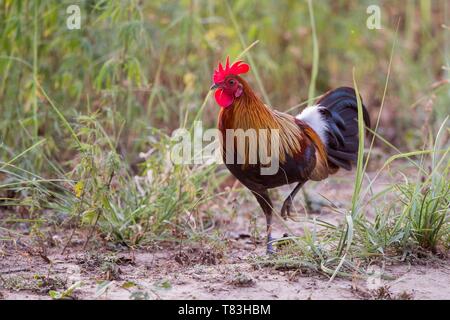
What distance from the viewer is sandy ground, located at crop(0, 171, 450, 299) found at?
3.55 meters

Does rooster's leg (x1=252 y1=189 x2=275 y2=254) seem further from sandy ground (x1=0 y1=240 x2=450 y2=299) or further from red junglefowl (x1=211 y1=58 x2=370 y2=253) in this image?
sandy ground (x1=0 y1=240 x2=450 y2=299)

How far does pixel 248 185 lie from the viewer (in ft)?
14.5

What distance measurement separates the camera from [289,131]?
4.52m

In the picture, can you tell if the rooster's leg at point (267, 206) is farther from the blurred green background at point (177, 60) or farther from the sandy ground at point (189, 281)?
the blurred green background at point (177, 60)

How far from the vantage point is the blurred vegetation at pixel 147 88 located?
183 inches

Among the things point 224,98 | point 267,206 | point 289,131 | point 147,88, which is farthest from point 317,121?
point 147,88

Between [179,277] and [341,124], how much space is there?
6.08 ft

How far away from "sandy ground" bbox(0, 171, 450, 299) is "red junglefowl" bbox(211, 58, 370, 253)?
1.64 feet

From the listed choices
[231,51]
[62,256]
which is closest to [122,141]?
[231,51]

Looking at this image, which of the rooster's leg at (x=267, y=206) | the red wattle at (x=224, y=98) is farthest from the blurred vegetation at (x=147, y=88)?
the red wattle at (x=224, y=98)

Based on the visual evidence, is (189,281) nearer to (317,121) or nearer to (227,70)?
(227,70)

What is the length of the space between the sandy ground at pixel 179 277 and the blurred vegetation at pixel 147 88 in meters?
0.26
